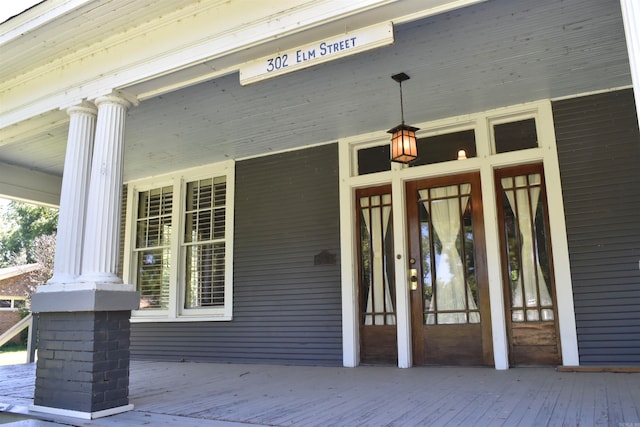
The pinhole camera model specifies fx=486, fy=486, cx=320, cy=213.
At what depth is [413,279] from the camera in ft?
17.3

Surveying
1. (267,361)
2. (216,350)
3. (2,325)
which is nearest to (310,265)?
(267,361)

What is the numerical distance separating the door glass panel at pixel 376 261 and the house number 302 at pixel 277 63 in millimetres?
2637

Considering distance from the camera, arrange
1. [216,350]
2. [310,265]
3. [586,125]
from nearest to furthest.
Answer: [586,125] < [310,265] < [216,350]

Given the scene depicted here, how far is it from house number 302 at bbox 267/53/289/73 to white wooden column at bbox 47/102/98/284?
175 cm

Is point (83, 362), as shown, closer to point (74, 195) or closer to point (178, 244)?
point (74, 195)

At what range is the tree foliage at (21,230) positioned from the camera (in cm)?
2158

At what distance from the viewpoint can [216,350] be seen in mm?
6254

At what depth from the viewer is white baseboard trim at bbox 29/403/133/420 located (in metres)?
3.27

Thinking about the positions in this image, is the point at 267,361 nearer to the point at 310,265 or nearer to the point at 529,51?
the point at 310,265

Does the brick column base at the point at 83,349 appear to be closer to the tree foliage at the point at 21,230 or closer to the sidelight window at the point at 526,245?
the sidelight window at the point at 526,245

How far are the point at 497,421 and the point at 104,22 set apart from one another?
12.7ft

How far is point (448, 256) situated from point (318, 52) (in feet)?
9.45

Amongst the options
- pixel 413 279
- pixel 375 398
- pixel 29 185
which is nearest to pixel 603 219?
pixel 413 279

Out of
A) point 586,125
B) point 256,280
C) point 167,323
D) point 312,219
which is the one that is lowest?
point 167,323
